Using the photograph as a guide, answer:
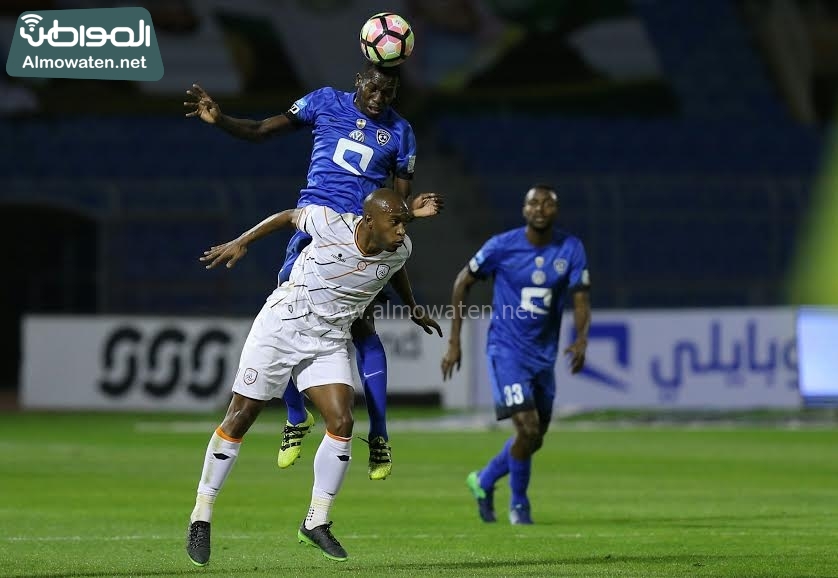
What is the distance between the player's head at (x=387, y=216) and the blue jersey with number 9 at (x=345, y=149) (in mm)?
1083

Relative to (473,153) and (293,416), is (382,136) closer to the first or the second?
(293,416)

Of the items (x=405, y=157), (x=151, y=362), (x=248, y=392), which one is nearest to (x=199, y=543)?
(x=248, y=392)

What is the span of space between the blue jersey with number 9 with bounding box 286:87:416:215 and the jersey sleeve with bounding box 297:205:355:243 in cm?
67

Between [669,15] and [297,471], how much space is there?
768 inches

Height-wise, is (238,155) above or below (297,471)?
above

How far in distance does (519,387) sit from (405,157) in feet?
9.13

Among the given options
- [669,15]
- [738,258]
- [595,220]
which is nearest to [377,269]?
[595,220]

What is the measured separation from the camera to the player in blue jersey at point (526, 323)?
38.9 feet

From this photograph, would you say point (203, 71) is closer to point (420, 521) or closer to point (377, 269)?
point (420, 521)

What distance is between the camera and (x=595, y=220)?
82.7 ft

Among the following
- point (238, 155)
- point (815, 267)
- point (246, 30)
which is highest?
point (246, 30)

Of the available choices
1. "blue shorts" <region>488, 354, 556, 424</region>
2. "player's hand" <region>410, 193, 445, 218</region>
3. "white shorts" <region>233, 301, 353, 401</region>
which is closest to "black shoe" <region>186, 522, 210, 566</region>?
"white shorts" <region>233, 301, 353, 401</region>

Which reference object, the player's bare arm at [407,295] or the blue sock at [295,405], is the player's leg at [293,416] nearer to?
→ the blue sock at [295,405]

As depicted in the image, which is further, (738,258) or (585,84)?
(585,84)
